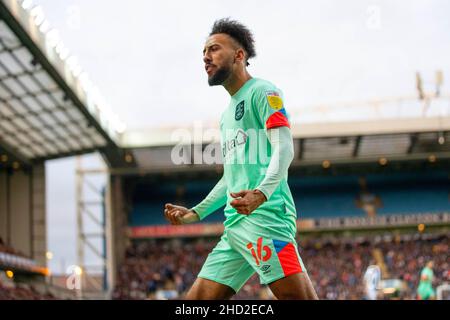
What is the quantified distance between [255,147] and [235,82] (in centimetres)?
41

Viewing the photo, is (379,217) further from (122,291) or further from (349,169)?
(122,291)


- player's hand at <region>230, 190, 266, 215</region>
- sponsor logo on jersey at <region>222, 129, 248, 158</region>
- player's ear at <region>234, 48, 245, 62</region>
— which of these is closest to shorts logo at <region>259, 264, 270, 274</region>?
player's hand at <region>230, 190, 266, 215</region>

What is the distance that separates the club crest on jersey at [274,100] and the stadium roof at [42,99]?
A: 18509 mm

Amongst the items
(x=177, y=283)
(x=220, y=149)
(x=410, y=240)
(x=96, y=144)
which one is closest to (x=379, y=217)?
(x=410, y=240)

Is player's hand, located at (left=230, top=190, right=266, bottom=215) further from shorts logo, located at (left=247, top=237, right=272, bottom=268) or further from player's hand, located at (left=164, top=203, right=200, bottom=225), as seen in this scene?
player's hand, located at (left=164, top=203, right=200, bottom=225)

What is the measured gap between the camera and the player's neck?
457 centimetres

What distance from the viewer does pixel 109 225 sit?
42625mm

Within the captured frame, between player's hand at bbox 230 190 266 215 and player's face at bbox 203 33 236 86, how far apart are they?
78cm

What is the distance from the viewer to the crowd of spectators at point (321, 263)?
38.3 metres

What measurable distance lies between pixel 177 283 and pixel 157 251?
5071 mm

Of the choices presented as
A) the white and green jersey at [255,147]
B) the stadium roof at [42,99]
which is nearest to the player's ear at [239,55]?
the white and green jersey at [255,147]

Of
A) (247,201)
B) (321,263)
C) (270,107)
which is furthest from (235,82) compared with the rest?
(321,263)

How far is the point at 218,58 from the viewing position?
4.50 meters

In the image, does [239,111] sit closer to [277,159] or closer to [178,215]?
[277,159]
